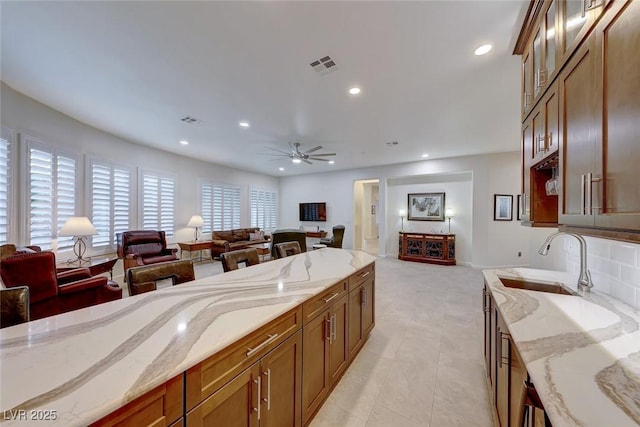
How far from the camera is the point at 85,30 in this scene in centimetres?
203

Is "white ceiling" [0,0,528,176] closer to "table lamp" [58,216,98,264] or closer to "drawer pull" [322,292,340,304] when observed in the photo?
"table lamp" [58,216,98,264]

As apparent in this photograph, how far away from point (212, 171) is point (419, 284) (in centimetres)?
642

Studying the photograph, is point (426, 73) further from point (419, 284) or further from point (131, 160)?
point (131, 160)

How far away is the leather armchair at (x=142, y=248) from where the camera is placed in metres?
4.56

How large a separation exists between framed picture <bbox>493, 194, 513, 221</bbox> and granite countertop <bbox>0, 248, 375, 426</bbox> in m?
6.14

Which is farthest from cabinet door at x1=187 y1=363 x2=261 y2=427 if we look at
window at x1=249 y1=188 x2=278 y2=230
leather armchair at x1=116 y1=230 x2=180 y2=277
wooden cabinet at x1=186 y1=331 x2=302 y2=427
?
window at x1=249 y1=188 x2=278 y2=230

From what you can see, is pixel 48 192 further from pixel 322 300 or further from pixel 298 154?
pixel 322 300

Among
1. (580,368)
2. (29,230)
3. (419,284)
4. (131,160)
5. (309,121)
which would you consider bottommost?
(419,284)

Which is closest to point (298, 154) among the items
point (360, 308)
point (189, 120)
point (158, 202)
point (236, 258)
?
point (189, 120)

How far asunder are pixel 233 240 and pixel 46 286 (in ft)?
15.3

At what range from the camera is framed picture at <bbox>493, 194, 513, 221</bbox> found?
5.84 m

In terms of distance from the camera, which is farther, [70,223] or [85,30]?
[70,223]

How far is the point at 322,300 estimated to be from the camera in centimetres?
168

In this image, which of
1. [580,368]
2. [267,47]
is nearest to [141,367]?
[580,368]
